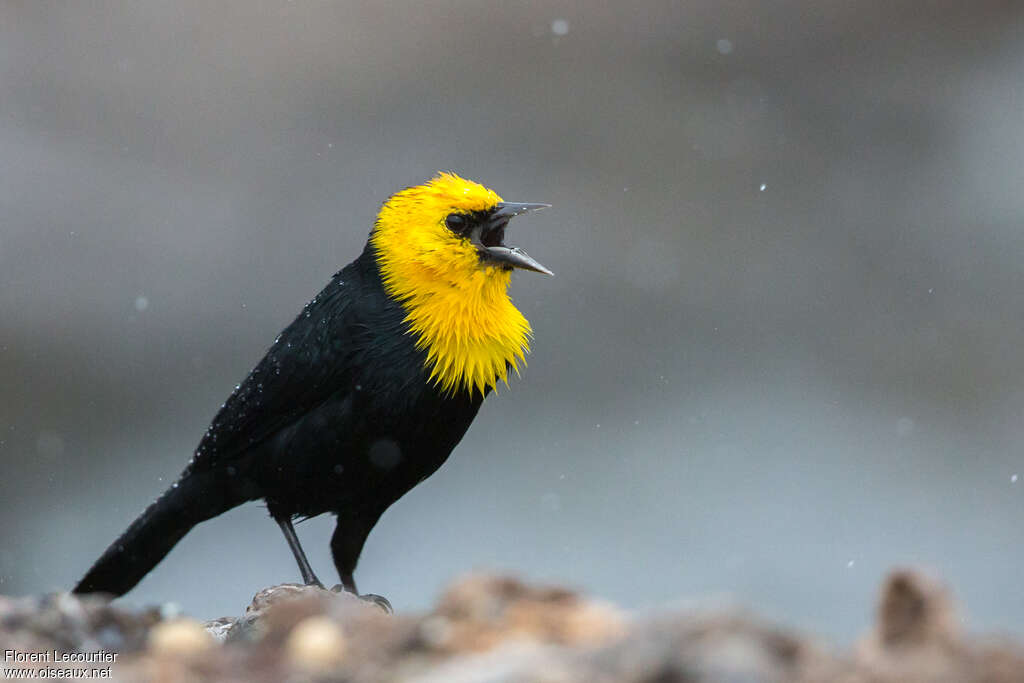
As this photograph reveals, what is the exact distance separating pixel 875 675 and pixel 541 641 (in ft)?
1.70

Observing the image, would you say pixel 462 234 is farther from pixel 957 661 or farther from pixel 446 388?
pixel 957 661

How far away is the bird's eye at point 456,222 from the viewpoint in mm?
4078

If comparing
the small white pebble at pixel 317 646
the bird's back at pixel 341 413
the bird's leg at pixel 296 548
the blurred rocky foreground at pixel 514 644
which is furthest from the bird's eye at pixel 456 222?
the small white pebble at pixel 317 646

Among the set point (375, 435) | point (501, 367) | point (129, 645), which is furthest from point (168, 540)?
point (129, 645)

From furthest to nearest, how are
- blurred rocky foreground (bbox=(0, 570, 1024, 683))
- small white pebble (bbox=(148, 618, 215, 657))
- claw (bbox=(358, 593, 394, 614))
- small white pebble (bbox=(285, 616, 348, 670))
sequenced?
claw (bbox=(358, 593, 394, 614)) → small white pebble (bbox=(148, 618, 215, 657)) → small white pebble (bbox=(285, 616, 348, 670)) → blurred rocky foreground (bbox=(0, 570, 1024, 683))

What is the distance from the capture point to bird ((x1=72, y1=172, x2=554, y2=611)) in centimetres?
388

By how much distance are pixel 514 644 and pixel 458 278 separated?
2.39 m

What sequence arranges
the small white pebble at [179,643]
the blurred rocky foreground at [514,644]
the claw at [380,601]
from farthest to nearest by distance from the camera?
1. the claw at [380,601]
2. the small white pebble at [179,643]
3. the blurred rocky foreground at [514,644]

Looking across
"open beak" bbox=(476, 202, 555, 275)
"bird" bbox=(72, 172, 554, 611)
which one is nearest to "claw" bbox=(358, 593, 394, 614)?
"bird" bbox=(72, 172, 554, 611)

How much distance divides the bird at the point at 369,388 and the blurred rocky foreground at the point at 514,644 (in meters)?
1.45

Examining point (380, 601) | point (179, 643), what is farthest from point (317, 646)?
point (380, 601)

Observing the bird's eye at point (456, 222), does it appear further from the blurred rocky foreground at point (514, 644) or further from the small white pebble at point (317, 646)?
the small white pebble at point (317, 646)

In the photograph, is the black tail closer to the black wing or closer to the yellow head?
the black wing

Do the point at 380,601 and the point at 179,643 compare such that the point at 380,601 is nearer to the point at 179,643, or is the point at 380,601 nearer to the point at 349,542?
Answer: the point at 349,542
